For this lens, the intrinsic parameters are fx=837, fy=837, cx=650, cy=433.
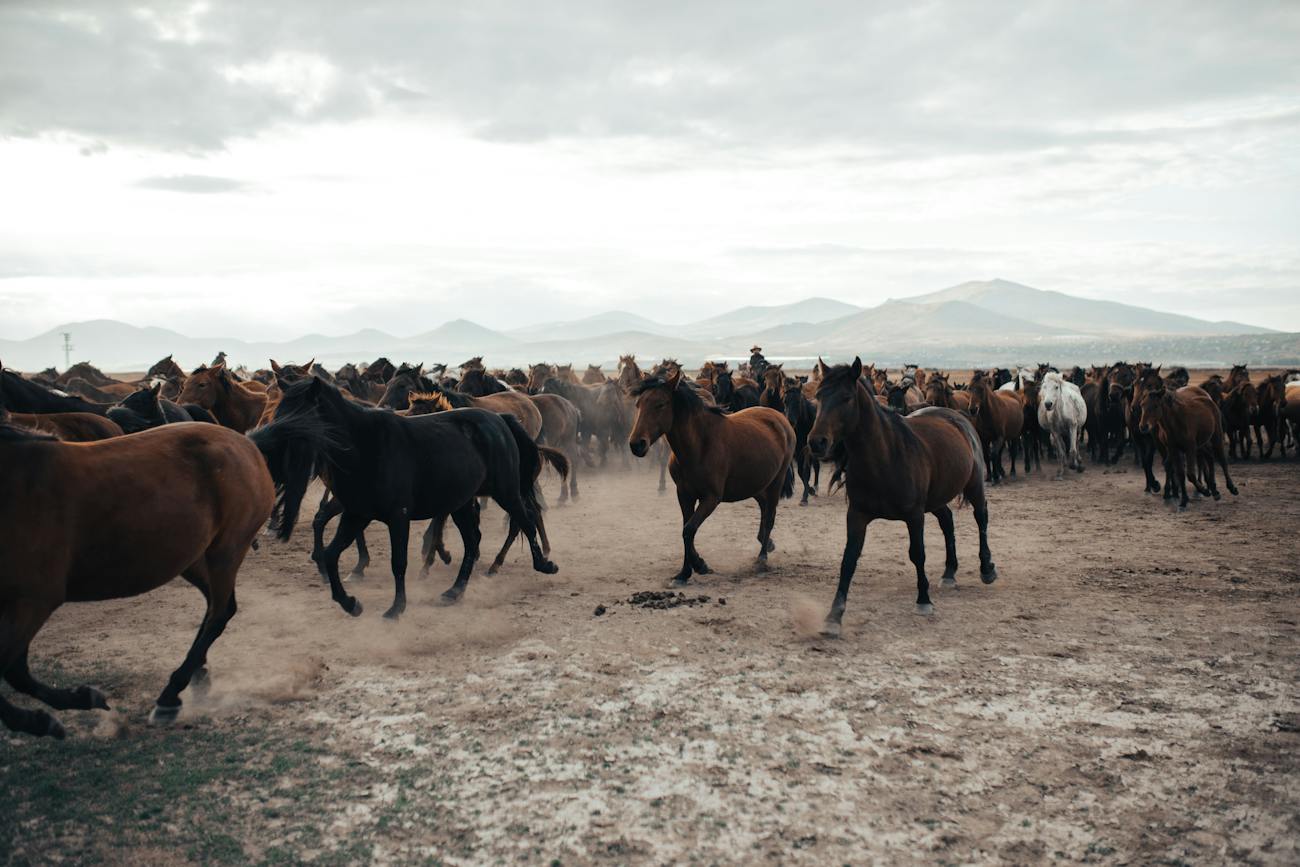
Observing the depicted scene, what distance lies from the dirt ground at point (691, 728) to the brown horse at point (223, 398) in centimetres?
450

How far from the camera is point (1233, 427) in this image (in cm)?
1944

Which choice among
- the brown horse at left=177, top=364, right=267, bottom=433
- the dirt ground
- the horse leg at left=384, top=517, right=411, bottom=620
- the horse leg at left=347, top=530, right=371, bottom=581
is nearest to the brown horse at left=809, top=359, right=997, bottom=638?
the dirt ground

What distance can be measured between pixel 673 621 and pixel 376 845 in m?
4.09

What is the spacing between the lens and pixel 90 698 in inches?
201

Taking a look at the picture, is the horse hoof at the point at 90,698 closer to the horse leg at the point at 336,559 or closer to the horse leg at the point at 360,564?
the horse leg at the point at 336,559

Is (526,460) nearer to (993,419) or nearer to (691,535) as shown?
(691,535)

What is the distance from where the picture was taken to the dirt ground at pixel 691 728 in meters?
4.09

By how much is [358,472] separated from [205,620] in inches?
90.3

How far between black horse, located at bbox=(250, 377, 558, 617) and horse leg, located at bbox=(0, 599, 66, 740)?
2.24 meters

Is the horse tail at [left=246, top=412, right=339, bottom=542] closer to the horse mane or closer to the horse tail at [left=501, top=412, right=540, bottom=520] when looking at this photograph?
the horse tail at [left=501, top=412, right=540, bottom=520]

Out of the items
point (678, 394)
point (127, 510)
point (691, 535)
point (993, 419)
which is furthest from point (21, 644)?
point (993, 419)

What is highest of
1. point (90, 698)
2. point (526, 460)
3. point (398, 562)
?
point (526, 460)

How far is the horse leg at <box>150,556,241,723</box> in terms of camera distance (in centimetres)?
544

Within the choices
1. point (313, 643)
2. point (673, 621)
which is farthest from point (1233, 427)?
point (313, 643)
